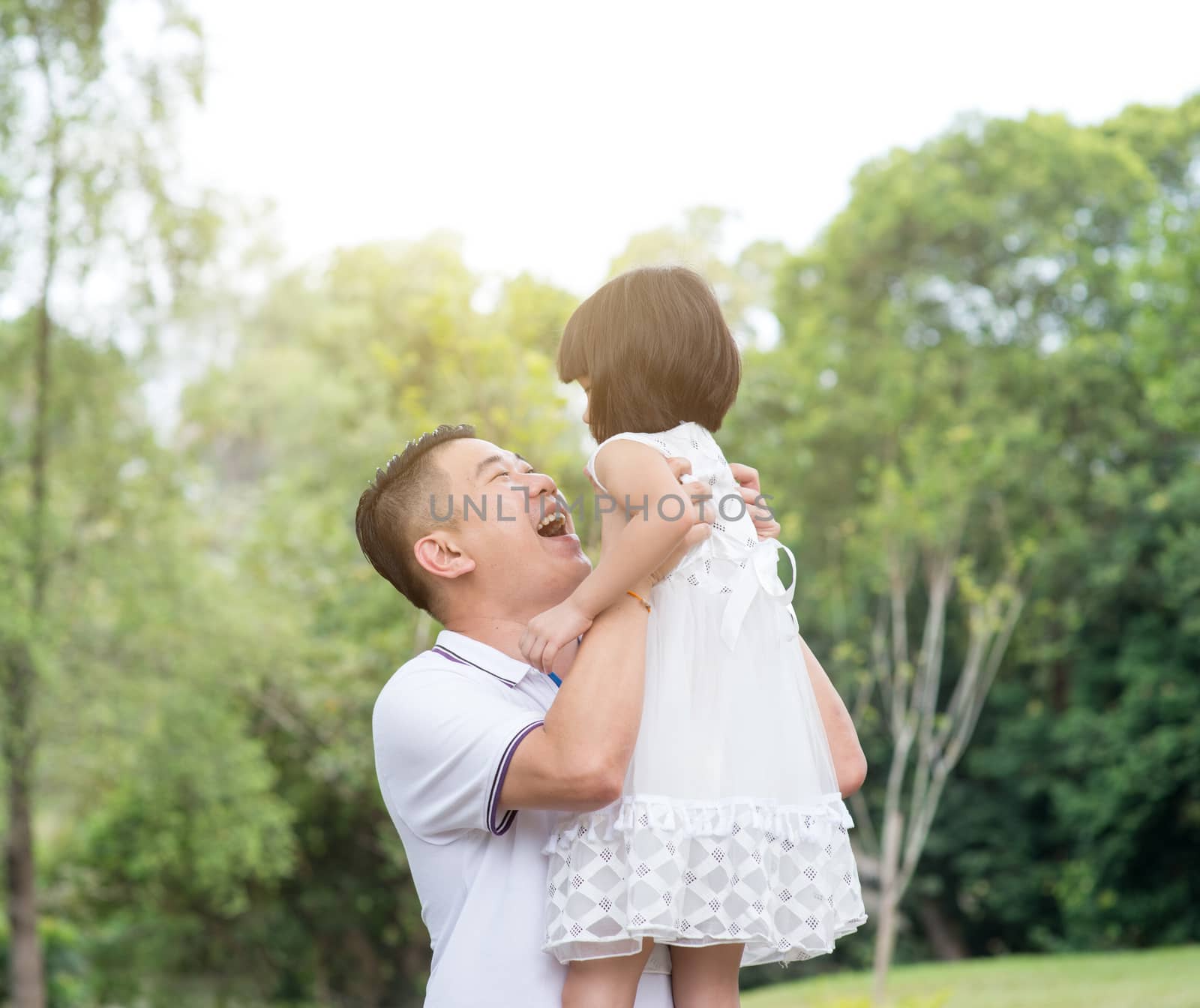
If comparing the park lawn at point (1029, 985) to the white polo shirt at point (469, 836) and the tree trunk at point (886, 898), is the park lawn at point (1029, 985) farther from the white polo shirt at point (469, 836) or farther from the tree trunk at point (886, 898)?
the white polo shirt at point (469, 836)

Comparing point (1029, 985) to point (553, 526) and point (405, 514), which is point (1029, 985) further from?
point (405, 514)

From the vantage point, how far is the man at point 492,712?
1.67 meters

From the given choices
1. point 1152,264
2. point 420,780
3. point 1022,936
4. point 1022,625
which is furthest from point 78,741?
point 1022,936

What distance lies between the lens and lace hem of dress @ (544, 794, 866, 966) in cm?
166

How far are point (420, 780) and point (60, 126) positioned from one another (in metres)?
10.0

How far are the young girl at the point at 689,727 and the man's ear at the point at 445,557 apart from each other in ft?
0.82

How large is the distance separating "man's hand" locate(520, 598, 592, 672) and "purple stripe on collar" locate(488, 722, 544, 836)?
3.9 inches

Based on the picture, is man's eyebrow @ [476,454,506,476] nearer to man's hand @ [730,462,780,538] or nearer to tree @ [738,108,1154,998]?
man's hand @ [730,462,780,538]

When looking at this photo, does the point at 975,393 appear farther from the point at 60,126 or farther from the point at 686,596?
the point at 686,596

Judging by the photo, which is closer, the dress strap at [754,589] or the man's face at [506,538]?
the dress strap at [754,589]

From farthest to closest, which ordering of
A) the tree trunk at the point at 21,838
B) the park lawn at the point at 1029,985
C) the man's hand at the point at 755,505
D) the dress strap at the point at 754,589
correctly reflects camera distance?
the park lawn at the point at 1029,985 → the tree trunk at the point at 21,838 → the man's hand at the point at 755,505 → the dress strap at the point at 754,589

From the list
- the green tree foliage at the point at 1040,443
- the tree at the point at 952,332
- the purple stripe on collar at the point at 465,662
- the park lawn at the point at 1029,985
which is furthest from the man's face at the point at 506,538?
the tree at the point at 952,332

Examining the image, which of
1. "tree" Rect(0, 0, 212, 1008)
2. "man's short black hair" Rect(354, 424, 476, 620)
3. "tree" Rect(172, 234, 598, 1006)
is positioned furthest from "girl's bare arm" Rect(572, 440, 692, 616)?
"tree" Rect(0, 0, 212, 1008)

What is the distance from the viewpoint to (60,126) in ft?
33.1
